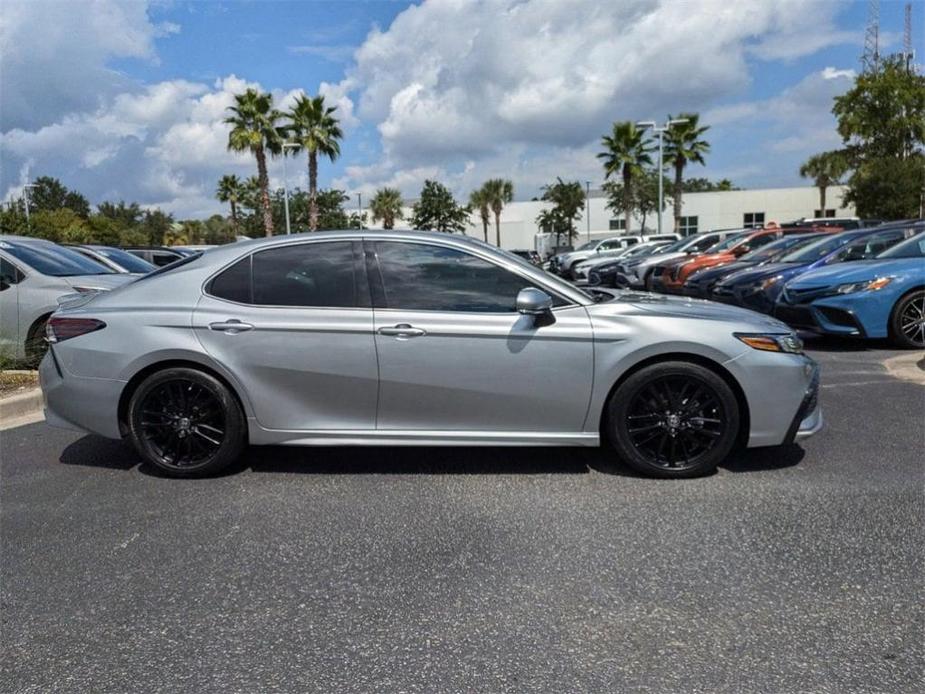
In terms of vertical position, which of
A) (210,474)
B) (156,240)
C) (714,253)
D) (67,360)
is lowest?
(210,474)

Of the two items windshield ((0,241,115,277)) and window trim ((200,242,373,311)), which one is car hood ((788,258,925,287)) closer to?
Answer: window trim ((200,242,373,311))

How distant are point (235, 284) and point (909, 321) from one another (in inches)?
305

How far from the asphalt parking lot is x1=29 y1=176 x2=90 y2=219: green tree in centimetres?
9678

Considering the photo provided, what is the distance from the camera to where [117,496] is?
4.24m


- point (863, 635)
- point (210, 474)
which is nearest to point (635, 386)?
point (863, 635)

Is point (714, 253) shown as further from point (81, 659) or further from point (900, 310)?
point (81, 659)

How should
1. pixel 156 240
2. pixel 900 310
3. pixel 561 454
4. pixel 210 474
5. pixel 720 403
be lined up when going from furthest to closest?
pixel 156 240 < pixel 900 310 < pixel 561 454 < pixel 210 474 < pixel 720 403

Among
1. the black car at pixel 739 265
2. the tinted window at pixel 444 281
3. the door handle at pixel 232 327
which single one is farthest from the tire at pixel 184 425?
A: the black car at pixel 739 265

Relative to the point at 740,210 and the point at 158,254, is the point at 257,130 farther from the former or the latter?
the point at 740,210

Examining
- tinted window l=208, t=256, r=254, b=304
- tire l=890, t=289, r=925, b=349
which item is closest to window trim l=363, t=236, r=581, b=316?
tinted window l=208, t=256, r=254, b=304

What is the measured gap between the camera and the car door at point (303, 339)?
4.29 m

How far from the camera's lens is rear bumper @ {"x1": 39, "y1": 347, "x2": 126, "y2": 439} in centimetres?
446

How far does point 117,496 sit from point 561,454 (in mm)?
2734

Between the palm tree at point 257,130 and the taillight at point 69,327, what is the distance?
32.2 m
